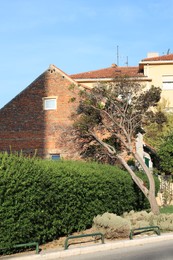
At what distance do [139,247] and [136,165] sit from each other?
1386 centimetres

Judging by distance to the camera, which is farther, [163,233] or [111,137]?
[111,137]

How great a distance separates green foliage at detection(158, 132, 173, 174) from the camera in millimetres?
31188

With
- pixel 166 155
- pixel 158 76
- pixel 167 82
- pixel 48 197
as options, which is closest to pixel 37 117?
pixel 166 155

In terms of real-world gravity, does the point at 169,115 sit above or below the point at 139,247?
above

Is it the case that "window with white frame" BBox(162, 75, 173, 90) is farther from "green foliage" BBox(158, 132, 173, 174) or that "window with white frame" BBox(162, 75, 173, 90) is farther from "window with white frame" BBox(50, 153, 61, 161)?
"window with white frame" BBox(50, 153, 61, 161)

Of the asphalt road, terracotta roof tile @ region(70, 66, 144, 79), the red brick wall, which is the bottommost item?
the asphalt road

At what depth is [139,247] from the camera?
13266mm

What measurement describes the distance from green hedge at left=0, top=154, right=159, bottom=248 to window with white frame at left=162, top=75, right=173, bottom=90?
28.9 meters

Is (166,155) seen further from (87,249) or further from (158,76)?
(87,249)

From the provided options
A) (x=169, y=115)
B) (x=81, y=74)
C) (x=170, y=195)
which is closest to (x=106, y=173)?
(x=170, y=195)

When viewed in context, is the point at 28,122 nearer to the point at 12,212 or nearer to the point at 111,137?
the point at 111,137

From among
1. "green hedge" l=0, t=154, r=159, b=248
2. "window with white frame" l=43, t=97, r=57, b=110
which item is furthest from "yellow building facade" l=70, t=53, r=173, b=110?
"green hedge" l=0, t=154, r=159, b=248

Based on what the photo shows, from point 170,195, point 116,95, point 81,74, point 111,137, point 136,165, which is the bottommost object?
point 170,195

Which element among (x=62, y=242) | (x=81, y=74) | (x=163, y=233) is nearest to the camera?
(x=62, y=242)
